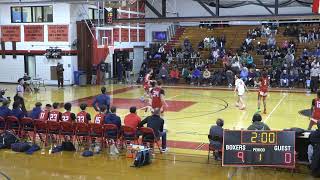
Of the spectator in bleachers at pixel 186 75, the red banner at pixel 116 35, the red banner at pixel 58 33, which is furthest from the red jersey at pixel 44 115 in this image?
the red banner at pixel 116 35

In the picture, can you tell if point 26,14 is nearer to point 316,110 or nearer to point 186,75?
point 186,75

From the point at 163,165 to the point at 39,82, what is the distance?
21232mm

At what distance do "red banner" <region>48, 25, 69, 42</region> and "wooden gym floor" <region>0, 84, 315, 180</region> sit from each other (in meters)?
5.66

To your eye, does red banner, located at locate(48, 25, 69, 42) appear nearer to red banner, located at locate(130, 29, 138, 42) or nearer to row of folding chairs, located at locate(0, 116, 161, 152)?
red banner, located at locate(130, 29, 138, 42)

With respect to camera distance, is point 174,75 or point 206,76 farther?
point 174,75

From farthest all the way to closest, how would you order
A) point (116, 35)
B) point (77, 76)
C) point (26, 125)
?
point (116, 35), point (77, 76), point (26, 125)

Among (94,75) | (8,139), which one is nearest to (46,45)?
(94,75)

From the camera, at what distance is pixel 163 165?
35.9 feet

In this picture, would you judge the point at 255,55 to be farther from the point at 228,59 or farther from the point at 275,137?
the point at 275,137

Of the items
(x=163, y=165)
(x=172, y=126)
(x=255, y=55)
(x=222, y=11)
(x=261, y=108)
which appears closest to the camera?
(x=163, y=165)

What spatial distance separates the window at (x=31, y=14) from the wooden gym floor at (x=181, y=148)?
7036 mm

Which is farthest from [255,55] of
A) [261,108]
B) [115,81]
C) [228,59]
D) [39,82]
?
[39,82]

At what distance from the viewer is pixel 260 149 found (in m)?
10.1

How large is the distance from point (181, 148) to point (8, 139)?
4.91 meters
